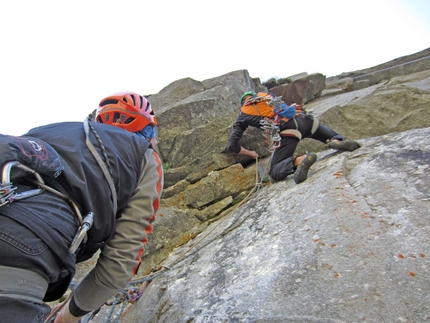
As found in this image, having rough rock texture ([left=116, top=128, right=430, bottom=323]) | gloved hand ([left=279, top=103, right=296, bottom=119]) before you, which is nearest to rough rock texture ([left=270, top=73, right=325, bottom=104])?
gloved hand ([left=279, top=103, right=296, bottom=119])

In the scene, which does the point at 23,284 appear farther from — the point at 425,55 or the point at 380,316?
the point at 425,55

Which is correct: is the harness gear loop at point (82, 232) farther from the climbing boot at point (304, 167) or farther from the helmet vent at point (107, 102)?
the climbing boot at point (304, 167)

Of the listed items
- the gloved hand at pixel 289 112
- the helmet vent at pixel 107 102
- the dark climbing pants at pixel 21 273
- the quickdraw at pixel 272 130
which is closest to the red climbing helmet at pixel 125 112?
the helmet vent at pixel 107 102

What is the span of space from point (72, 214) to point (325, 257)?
183 cm

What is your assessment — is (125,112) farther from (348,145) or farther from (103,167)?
(348,145)

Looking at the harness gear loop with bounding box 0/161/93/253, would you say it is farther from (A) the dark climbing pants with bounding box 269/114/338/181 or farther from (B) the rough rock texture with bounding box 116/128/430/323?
(A) the dark climbing pants with bounding box 269/114/338/181

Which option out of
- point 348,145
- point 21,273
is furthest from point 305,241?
point 348,145

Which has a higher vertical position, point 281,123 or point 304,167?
point 281,123

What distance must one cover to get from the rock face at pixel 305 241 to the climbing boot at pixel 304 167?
0.12 meters

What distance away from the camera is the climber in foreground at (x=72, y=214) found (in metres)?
1.22

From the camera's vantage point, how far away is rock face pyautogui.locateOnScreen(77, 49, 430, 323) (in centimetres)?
198

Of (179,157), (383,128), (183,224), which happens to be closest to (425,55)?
(383,128)

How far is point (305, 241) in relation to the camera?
2.67 metres

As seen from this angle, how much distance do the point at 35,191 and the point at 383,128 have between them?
274 inches
